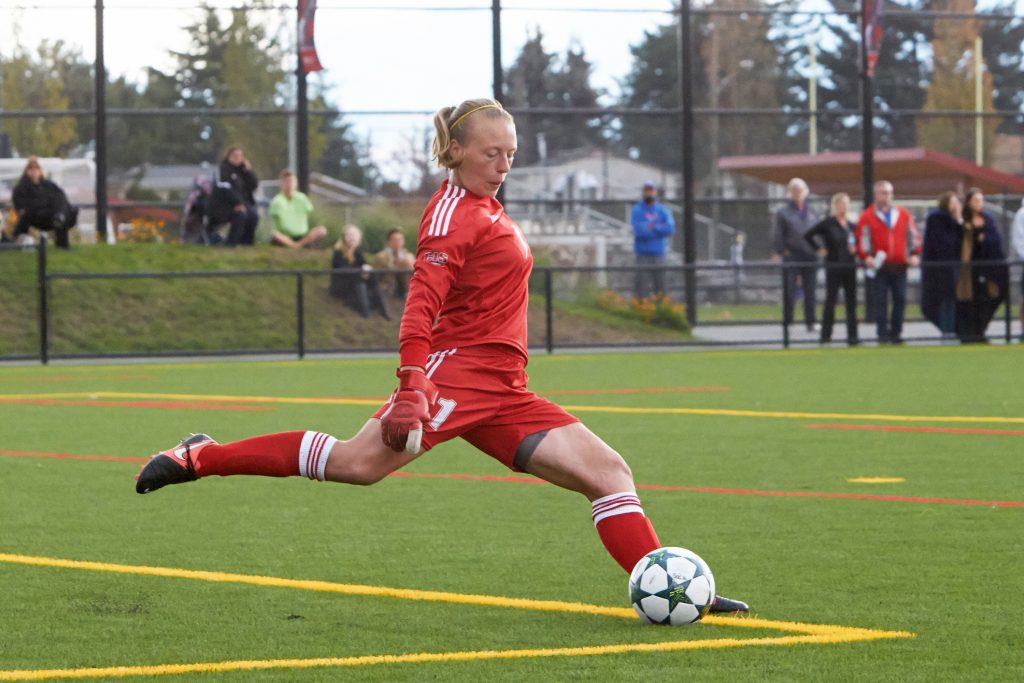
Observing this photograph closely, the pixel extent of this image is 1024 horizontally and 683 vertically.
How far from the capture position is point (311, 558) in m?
6.80

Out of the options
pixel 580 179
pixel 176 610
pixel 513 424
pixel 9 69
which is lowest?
pixel 176 610

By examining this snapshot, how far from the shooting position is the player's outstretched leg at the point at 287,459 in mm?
5582

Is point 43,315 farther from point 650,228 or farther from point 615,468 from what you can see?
point 615,468

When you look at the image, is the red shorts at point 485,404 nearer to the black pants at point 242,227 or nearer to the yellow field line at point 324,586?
the yellow field line at point 324,586

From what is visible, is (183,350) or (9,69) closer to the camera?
(183,350)

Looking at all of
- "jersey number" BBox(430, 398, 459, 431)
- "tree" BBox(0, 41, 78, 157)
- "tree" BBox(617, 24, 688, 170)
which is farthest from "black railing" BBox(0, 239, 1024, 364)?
"tree" BBox(617, 24, 688, 170)

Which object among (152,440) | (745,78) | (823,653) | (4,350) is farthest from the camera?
(745,78)

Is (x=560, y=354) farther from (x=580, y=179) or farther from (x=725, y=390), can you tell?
(x=580, y=179)

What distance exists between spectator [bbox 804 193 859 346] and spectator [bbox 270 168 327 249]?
6.96 metres

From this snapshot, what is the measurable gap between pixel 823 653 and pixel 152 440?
23.6ft

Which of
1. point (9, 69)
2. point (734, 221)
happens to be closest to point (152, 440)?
point (734, 221)

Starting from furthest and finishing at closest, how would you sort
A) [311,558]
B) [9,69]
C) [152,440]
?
[9,69]
[152,440]
[311,558]

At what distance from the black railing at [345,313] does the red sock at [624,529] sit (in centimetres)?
1587

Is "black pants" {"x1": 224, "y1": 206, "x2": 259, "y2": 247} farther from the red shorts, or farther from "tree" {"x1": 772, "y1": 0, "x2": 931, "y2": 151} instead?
the red shorts
